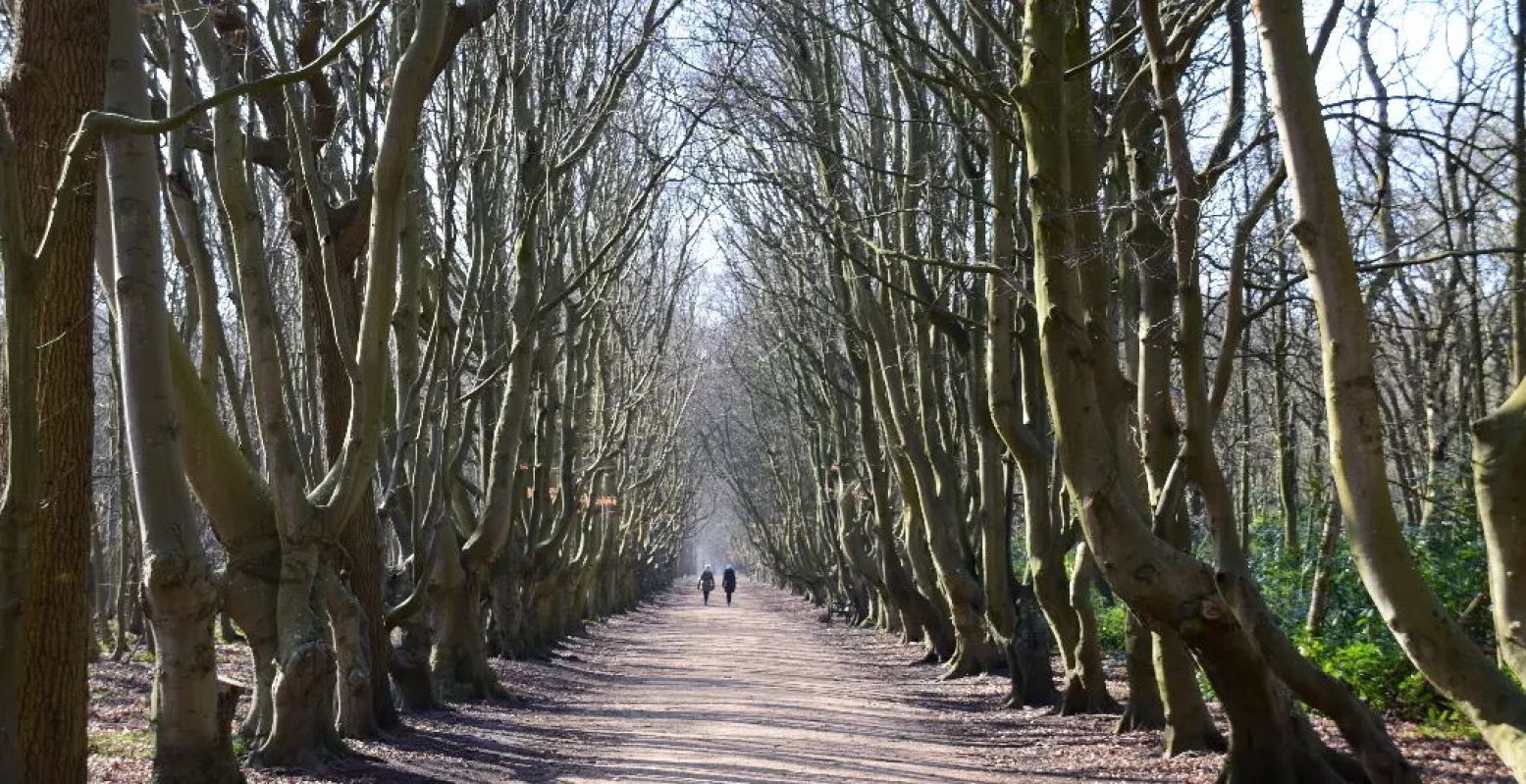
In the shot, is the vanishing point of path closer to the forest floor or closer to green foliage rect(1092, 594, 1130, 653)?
the forest floor

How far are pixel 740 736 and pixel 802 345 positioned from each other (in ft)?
32.7

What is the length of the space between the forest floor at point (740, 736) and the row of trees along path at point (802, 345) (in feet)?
0.84

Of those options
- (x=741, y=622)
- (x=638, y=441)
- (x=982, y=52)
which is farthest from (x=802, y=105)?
(x=741, y=622)

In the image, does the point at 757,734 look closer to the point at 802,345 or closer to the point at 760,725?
the point at 760,725

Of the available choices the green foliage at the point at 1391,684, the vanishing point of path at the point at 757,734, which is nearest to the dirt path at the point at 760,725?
the vanishing point of path at the point at 757,734

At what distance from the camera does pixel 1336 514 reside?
14.6 m

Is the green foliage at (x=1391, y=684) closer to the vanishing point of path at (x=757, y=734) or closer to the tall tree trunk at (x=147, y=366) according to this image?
the vanishing point of path at (x=757, y=734)

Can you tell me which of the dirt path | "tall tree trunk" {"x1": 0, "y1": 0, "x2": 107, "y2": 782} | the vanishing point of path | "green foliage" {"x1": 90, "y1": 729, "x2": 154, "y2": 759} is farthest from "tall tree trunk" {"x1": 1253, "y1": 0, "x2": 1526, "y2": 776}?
"green foliage" {"x1": 90, "y1": 729, "x2": 154, "y2": 759}

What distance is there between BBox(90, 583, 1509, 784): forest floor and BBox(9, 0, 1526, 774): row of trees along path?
25 centimetres

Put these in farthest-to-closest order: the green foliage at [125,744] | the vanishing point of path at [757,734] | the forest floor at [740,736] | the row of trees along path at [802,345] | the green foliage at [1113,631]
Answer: the green foliage at [1113,631], the green foliage at [125,744], the vanishing point of path at [757,734], the forest floor at [740,736], the row of trees along path at [802,345]

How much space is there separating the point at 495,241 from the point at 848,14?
469 centimetres

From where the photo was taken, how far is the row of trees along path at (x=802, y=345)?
6.32 metres

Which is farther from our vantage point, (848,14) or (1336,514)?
(848,14)

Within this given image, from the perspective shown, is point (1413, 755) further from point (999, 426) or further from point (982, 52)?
point (982, 52)
